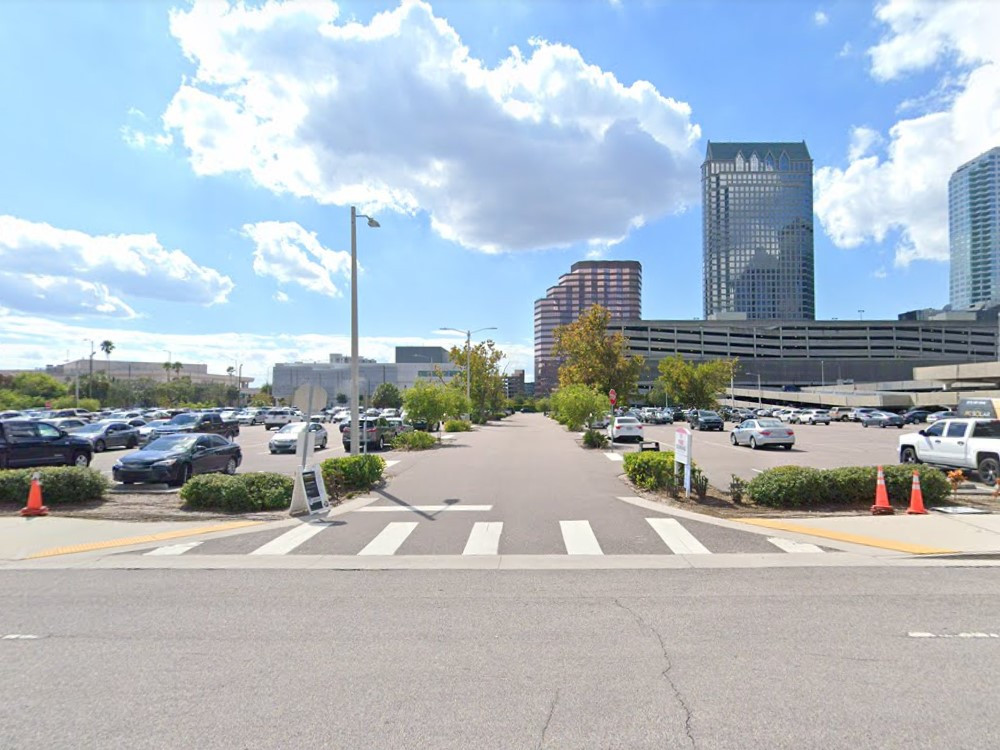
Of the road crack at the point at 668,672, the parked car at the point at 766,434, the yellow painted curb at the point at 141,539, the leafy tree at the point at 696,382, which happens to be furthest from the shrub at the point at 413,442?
the leafy tree at the point at 696,382

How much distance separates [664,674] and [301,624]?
11.4ft

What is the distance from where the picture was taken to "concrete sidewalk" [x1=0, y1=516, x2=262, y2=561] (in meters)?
10.1

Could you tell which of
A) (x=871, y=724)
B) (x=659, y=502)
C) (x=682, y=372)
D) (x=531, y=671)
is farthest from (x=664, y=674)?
(x=682, y=372)

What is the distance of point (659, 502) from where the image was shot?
1391 cm

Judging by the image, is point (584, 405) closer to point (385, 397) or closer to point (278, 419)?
point (278, 419)

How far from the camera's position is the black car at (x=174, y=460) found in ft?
54.2

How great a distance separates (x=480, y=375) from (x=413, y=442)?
4073 centimetres

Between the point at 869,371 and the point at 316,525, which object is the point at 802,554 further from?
the point at 869,371

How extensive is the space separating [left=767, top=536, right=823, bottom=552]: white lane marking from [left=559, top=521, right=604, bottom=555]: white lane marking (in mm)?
2738

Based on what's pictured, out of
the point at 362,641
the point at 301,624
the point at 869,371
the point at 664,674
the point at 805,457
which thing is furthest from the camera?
the point at 869,371

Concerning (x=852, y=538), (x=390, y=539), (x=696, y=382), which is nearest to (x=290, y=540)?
(x=390, y=539)

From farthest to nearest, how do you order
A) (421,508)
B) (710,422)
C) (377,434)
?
(710,422) → (377,434) → (421,508)

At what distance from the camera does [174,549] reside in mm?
9961

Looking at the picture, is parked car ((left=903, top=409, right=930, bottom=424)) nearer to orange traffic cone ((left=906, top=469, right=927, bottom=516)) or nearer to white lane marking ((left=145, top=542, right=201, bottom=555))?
orange traffic cone ((left=906, top=469, right=927, bottom=516))
